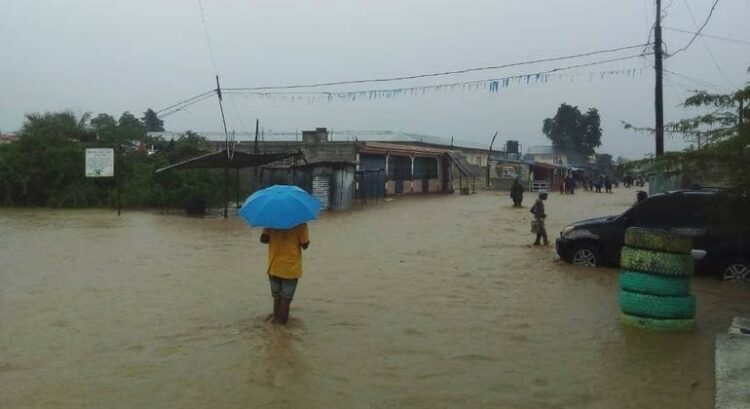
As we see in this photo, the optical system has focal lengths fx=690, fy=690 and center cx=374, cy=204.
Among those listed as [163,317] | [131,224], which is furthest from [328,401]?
[131,224]

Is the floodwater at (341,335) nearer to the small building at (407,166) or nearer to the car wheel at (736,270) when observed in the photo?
the car wheel at (736,270)

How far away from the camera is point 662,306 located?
7.39 metres

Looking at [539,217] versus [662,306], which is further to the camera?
[539,217]

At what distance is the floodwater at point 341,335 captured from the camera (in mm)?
5605

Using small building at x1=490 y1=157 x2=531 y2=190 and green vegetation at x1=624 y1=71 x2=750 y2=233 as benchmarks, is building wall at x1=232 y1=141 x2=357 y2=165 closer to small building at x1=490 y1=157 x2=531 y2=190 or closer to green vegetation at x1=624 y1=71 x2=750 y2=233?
small building at x1=490 y1=157 x2=531 y2=190

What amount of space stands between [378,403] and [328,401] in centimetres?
39

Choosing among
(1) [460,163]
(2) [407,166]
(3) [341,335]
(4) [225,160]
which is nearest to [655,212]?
(3) [341,335]

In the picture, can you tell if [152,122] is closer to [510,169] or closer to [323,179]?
[510,169]

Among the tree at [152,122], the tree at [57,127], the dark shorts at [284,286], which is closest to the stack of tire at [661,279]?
the dark shorts at [284,286]

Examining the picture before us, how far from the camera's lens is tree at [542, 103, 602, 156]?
103 meters

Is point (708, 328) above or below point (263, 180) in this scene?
below

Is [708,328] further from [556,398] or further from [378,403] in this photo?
[378,403]

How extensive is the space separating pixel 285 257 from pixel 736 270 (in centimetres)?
750

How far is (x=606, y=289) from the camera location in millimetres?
10570
